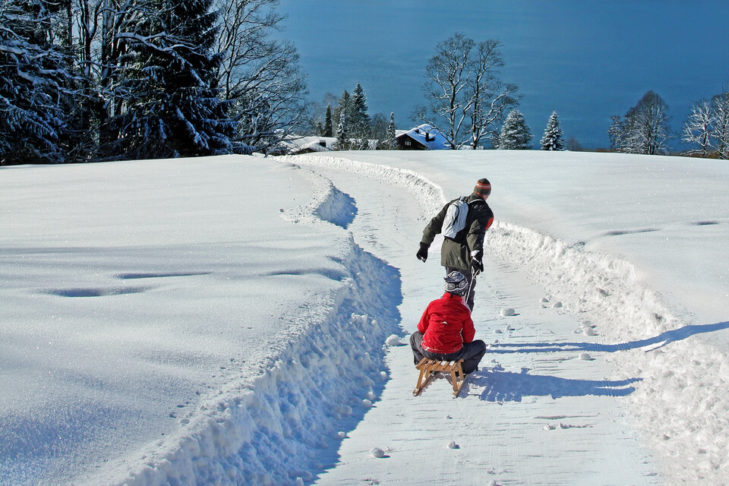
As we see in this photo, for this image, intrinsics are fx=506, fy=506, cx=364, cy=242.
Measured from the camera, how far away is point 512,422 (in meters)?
4.62

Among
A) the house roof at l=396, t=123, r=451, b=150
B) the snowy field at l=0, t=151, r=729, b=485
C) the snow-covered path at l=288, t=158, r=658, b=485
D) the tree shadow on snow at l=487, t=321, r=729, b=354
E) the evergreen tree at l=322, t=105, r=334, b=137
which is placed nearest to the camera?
the snowy field at l=0, t=151, r=729, b=485

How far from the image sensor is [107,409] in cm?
355

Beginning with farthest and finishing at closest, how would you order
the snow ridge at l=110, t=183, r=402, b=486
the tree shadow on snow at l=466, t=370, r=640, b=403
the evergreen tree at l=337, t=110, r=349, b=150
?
the evergreen tree at l=337, t=110, r=349, b=150
the tree shadow on snow at l=466, t=370, r=640, b=403
the snow ridge at l=110, t=183, r=402, b=486

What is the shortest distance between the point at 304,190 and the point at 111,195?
19.0 feet

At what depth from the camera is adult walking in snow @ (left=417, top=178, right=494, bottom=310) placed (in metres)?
5.71

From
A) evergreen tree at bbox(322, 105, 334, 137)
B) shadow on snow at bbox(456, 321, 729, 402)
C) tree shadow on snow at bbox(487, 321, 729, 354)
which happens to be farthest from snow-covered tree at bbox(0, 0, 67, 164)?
evergreen tree at bbox(322, 105, 334, 137)

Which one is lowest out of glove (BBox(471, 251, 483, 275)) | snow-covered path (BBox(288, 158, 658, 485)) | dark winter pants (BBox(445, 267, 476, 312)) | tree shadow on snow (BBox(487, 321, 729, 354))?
snow-covered path (BBox(288, 158, 658, 485))

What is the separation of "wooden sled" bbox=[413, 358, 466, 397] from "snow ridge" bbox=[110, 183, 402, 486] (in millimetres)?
484

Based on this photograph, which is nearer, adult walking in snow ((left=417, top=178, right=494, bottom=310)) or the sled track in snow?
the sled track in snow

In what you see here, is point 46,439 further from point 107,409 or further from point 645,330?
point 645,330

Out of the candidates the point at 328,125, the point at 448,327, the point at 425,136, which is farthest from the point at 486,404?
the point at 328,125

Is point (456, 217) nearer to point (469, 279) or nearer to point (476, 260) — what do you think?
point (476, 260)

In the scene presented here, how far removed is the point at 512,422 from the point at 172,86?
29.8 metres

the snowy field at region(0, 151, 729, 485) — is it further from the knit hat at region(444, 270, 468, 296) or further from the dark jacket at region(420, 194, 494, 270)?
the dark jacket at region(420, 194, 494, 270)
